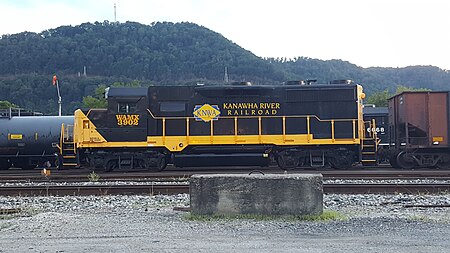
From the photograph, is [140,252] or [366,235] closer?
[140,252]

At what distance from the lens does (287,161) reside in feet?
70.5

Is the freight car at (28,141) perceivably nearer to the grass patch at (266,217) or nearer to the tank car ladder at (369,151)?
the tank car ladder at (369,151)

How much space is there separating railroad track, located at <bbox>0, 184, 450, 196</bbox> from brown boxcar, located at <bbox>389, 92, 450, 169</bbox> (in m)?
7.95

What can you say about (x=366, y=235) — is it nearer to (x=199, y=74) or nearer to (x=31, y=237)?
(x=31, y=237)

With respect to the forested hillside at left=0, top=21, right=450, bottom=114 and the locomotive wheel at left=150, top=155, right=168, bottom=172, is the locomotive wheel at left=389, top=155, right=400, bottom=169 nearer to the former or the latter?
the locomotive wheel at left=150, top=155, right=168, bottom=172

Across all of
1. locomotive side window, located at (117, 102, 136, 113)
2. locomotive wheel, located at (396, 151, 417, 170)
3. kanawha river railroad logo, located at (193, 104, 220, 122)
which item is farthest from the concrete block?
locomotive wheel, located at (396, 151, 417, 170)

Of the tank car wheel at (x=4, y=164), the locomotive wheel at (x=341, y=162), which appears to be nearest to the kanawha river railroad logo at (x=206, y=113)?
the locomotive wheel at (x=341, y=162)

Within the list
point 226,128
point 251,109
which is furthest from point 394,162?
point 226,128

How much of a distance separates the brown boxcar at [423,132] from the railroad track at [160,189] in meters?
7.95

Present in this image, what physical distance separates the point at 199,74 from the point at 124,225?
89.6 metres

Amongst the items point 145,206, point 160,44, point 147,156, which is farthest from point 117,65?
point 145,206

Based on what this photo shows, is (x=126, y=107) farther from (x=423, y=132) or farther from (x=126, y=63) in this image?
(x=126, y=63)

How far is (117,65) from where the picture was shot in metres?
100

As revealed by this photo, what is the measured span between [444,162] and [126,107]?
13.3 m
